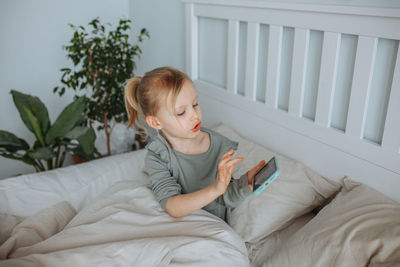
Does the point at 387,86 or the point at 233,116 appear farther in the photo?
the point at 233,116

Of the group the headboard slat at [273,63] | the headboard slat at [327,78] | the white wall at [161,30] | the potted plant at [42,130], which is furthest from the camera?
the white wall at [161,30]

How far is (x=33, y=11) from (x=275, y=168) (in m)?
1.80

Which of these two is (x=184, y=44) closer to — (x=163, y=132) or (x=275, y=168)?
(x=163, y=132)

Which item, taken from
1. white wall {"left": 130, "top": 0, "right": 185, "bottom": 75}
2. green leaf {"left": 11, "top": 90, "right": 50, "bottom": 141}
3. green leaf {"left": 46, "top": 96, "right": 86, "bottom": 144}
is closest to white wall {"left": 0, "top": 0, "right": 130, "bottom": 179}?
white wall {"left": 130, "top": 0, "right": 185, "bottom": 75}

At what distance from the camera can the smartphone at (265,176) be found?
2.89 ft

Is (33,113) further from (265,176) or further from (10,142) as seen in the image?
(265,176)

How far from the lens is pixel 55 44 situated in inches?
85.0

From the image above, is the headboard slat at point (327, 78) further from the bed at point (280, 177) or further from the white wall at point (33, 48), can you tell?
the white wall at point (33, 48)

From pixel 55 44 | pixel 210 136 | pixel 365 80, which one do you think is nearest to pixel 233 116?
pixel 210 136

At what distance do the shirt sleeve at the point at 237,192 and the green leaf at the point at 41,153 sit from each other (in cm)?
81

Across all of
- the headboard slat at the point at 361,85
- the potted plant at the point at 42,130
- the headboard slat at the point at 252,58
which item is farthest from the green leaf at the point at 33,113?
the headboard slat at the point at 361,85

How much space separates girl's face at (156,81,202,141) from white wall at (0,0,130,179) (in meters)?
1.44

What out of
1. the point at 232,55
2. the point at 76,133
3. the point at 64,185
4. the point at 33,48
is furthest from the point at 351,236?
the point at 33,48

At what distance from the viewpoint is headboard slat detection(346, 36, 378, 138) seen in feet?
3.28
